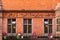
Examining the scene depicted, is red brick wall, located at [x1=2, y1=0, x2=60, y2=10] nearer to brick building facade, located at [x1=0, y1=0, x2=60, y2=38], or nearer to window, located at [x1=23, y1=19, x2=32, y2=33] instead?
brick building facade, located at [x1=0, y1=0, x2=60, y2=38]

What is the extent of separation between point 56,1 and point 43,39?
137 inches

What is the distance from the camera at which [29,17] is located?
25328mm

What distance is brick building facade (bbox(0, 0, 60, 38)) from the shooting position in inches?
995

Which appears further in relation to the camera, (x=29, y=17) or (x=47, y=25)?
(x=47, y=25)

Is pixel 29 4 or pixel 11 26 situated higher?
pixel 29 4

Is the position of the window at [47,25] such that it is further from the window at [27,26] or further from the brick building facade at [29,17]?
the window at [27,26]

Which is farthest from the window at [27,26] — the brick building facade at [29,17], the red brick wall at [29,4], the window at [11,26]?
the red brick wall at [29,4]

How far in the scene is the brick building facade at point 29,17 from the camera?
2528 centimetres

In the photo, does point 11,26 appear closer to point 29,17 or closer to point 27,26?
point 27,26

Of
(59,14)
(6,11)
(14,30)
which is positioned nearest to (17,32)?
(14,30)

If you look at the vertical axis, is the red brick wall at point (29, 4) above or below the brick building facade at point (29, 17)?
above

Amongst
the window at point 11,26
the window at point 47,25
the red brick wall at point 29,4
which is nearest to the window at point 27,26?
the window at point 11,26

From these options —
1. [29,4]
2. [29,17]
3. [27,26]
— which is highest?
[29,4]

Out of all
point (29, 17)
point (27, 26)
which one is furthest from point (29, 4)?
point (27, 26)
